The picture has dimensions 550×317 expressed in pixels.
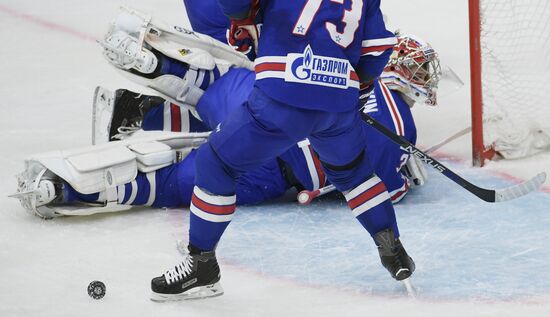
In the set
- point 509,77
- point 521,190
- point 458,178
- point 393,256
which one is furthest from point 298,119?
point 509,77

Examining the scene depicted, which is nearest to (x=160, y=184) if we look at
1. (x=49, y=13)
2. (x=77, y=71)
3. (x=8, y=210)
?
(x=8, y=210)

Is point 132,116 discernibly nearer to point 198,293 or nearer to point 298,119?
point 198,293

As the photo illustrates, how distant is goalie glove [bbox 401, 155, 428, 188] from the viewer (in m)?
3.70

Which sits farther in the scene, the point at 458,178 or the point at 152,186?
the point at 152,186

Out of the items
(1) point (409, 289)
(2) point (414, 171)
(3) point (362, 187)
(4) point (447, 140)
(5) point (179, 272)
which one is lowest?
(4) point (447, 140)

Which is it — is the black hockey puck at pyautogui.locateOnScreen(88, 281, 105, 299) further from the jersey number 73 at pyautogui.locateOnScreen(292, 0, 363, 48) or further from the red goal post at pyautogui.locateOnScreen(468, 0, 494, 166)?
the red goal post at pyautogui.locateOnScreen(468, 0, 494, 166)

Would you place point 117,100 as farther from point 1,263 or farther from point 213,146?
point 213,146

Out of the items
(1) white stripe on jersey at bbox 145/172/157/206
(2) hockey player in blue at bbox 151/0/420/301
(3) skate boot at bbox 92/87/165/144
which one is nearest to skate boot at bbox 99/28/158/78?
(3) skate boot at bbox 92/87/165/144

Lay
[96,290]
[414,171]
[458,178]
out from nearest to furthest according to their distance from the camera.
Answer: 1. [96,290]
2. [458,178]
3. [414,171]

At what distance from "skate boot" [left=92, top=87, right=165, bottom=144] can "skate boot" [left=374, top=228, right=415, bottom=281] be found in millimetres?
1315

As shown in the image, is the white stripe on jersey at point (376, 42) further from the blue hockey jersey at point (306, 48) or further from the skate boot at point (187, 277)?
the skate boot at point (187, 277)

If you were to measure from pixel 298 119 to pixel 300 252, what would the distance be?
0.67 meters

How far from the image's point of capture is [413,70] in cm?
376

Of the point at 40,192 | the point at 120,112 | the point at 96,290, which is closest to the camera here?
the point at 96,290
